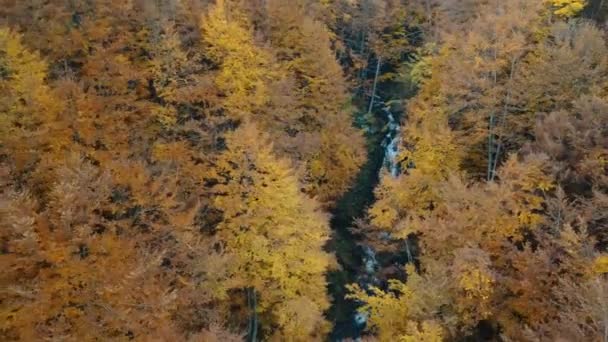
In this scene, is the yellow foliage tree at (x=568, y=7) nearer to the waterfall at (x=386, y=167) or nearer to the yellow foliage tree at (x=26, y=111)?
the waterfall at (x=386, y=167)

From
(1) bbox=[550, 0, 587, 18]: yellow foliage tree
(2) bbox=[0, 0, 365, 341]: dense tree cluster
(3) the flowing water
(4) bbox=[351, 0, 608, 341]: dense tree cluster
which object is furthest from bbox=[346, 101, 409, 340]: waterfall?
(1) bbox=[550, 0, 587, 18]: yellow foliage tree

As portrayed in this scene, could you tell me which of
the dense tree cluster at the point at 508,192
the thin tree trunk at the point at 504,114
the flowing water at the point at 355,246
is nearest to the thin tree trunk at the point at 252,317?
the dense tree cluster at the point at 508,192

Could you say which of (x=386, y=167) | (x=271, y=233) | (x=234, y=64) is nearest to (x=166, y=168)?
(x=271, y=233)

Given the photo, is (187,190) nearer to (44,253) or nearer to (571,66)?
(44,253)

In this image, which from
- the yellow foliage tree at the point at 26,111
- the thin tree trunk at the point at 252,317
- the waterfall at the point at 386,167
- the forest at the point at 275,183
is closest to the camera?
the forest at the point at 275,183

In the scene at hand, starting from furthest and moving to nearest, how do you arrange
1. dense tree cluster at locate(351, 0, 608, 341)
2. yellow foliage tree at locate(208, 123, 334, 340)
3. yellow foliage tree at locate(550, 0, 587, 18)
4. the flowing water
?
yellow foliage tree at locate(550, 0, 587, 18) < the flowing water < yellow foliage tree at locate(208, 123, 334, 340) < dense tree cluster at locate(351, 0, 608, 341)

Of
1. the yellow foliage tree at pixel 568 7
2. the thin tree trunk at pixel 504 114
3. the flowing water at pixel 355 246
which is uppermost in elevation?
the yellow foliage tree at pixel 568 7

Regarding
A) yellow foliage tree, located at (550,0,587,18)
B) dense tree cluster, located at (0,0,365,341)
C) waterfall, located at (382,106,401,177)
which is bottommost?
waterfall, located at (382,106,401,177)

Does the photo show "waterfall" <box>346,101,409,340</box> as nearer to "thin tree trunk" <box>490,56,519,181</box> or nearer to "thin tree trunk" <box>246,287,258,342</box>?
"thin tree trunk" <box>490,56,519,181</box>

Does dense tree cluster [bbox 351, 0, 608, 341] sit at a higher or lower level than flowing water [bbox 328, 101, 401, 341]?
higher

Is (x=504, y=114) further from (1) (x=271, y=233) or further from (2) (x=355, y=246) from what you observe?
(1) (x=271, y=233)
